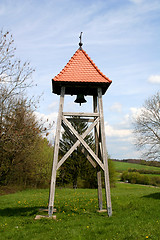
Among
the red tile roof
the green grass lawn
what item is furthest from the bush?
the red tile roof

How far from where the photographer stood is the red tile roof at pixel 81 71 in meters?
8.34

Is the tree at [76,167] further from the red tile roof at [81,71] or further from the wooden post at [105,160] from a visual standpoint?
the wooden post at [105,160]

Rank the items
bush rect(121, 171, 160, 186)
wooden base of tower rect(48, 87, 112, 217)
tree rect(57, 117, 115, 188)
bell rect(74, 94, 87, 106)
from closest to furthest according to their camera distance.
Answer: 1. wooden base of tower rect(48, 87, 112, 217)
2. bell rect(74, 94, 87, 106)
3. tree rect(57, 117, 115, 188)
4. bush rect(121, 171, 160, 186)

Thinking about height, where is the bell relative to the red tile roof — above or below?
below

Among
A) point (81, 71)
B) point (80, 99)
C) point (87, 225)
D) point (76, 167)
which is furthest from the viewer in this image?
point (76, 167)

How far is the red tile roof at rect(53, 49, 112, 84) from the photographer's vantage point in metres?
8.34

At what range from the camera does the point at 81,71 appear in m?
8.75

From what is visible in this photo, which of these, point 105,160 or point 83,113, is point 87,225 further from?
point 83,113

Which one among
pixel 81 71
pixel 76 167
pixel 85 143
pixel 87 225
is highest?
pixel 81 71

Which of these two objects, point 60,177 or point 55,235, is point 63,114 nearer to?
point 55,235

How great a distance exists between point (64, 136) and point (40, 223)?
20.1 meters

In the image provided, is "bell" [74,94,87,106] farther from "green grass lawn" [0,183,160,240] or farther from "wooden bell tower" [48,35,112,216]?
"green grass lawn" [0,183,160,240]

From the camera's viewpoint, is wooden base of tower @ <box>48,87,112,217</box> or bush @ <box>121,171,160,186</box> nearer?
wooden base of tower @ <box>48,87,112,217</box>

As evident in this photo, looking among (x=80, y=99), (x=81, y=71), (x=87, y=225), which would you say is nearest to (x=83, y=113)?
(x=80, y=99)
